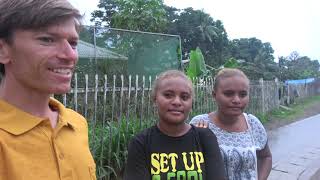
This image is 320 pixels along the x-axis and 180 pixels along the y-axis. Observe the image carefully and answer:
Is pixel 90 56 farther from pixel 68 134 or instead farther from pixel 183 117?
pixel 68 134

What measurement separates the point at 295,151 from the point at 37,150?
30.9 ft

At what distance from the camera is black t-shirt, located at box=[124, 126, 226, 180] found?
221 cm

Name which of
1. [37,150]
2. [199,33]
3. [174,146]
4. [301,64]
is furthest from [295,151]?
[301,64]

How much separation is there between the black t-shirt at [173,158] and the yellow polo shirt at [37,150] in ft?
2.30

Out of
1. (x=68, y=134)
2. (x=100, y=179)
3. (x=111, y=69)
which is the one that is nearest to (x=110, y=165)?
(x=100, y=179)

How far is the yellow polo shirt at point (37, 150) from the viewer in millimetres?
1286

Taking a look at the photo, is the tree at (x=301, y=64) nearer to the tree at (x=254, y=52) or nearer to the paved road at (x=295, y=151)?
the tree at (x=254, y=52)

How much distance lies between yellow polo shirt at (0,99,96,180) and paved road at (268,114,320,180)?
6.09 metres

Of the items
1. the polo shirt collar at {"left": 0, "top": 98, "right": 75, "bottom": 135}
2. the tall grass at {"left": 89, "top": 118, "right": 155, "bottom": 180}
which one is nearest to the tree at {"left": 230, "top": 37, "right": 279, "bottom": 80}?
the tall grass at {"left": 89, "top": 118, "right": 155, "bottom": 180}

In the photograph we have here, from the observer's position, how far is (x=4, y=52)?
4.51 ft

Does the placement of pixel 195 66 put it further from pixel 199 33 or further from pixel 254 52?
pixel 254 52

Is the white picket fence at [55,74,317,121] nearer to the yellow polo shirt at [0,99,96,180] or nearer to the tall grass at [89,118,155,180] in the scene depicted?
the tall grass at [89,118,155,180]

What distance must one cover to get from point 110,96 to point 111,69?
1.38 meters

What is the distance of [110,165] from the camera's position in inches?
223
